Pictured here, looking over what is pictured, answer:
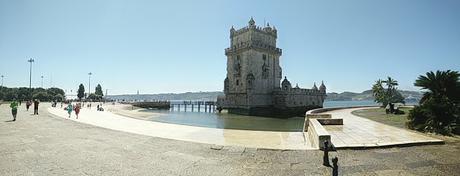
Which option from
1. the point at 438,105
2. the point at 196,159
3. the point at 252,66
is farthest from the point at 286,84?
the point at 196,159

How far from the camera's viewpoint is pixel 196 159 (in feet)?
29.1

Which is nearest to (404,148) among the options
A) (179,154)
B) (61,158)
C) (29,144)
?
(179,154)

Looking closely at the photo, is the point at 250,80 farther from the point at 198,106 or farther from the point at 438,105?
the point at 438,105

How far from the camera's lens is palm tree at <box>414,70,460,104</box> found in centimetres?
1545

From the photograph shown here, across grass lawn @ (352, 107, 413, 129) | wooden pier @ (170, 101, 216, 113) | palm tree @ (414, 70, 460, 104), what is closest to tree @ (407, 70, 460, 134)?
palm tree @ (414, 70, 460, 104)

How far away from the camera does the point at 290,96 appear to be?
64.5 m

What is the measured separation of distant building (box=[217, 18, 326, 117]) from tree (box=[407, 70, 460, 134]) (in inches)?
1804

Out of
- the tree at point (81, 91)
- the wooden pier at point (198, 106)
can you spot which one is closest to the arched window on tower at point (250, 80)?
the wooden pier at point (198, 106)

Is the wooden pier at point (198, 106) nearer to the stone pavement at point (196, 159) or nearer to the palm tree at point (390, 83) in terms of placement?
the palm tree at point (390, 83)

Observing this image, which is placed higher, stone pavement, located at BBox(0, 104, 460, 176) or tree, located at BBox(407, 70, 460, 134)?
tree, located at BBox(407, 70, 460, 134)

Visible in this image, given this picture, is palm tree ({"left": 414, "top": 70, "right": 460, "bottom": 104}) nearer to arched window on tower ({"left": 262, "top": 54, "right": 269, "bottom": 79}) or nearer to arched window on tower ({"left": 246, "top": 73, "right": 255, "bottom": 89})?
arched window on tower ({"left": 246, "top": 73, "right": 255, "bottom": 89})

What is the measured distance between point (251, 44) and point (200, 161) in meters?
55.7

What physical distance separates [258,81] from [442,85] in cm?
4953

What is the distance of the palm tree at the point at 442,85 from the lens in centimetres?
1545
